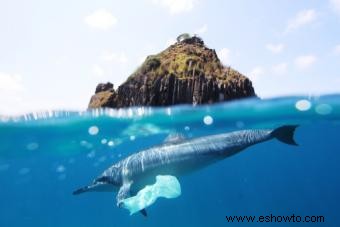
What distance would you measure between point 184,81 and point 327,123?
15189 millimetres

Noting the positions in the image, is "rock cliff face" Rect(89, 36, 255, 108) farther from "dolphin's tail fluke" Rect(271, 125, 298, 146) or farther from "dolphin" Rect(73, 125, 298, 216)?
"dolphin's tail fluke" Rect(271, 125, 298, 146)

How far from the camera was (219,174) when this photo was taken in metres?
64.0

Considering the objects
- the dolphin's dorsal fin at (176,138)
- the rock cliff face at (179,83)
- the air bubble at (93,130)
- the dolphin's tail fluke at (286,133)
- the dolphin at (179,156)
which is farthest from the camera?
the air bubble at (93,130)

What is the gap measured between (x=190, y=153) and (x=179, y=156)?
376 millimetres

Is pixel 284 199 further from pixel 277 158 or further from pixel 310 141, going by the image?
pixel 310 141

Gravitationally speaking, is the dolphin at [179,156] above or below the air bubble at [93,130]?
above

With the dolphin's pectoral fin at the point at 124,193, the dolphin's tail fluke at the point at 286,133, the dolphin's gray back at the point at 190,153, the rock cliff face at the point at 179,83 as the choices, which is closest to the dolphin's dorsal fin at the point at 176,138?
the dolphin's gray back at the point at 190,153

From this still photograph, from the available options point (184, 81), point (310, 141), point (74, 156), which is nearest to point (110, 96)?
point (184, 81)

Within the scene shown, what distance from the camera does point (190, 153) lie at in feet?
33.4

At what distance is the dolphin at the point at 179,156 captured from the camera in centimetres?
1002

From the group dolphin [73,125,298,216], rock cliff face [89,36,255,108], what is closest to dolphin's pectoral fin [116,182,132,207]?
dolphin [73,125,298,216]

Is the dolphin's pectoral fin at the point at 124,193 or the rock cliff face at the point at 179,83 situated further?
the rock cliff face at the point at 179,83

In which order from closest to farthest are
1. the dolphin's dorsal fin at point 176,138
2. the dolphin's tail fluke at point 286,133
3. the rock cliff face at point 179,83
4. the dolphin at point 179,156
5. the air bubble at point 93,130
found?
the dolphin's tail fluke at point 286,133 < the dolphin at point 179,156 < the dolphin's dorsal fin at point 176,138 < the rock cliff face at point 179,83 < the air bubble at point 93,130

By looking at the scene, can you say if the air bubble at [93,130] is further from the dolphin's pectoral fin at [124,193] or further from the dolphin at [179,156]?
the dolphin's pectoral fin at [124,193]
